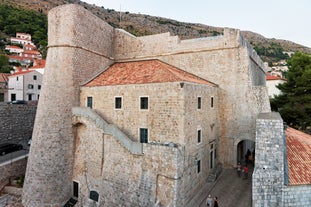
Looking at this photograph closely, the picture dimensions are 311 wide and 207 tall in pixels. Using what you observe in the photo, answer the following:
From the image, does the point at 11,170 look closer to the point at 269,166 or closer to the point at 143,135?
A: the point at 143,135

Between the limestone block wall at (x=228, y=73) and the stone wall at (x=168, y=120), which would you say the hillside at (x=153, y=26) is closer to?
the limestone block wall at (x=228, y=73)

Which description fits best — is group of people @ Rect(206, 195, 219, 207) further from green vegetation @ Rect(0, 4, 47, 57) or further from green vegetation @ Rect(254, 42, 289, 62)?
green vegetation @ Rect(254, 42, 289, 62)

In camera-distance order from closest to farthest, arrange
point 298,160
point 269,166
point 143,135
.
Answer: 1. point 269,166
2. point 298,160
3. point 143,135

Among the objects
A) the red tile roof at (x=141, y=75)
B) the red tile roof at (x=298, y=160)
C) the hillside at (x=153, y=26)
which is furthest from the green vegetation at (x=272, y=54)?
the red tile roof at (x=298, y=160)

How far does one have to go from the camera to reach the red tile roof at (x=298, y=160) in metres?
9.51

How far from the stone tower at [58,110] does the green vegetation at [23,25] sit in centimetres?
5763

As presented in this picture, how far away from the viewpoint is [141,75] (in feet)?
51.0

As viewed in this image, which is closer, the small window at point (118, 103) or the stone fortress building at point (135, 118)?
the stone fortress building at point (135, 118)

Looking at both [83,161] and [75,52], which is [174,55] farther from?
[83,161]

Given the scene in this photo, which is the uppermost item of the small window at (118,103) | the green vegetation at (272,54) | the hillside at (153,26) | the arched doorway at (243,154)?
the hillside at (153,26)

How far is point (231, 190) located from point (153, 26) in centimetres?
11431

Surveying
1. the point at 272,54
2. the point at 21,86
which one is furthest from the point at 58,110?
the point at 272,54

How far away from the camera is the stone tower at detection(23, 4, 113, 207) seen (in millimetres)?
14844

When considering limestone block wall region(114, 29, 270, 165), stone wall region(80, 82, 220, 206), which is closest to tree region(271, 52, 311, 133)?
limestone block wall region(114, 29, 270, 165)
